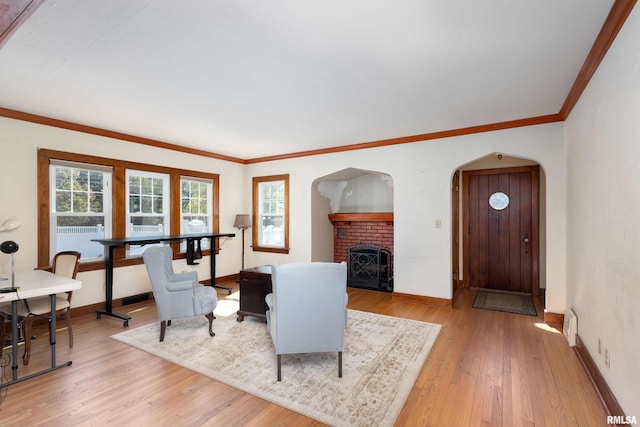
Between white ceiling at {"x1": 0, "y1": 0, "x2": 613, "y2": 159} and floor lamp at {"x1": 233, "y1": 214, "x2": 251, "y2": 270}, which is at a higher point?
white ceiling at {"x1": 0, "y1": 0, "x2": 613, "y2": 159}

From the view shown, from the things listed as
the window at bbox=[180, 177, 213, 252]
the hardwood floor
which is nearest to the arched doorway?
the hardwood floor

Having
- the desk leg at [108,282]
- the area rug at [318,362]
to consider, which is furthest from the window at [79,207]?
the area rug at [318,362]

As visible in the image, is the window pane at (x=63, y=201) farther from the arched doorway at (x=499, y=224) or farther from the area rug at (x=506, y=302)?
the area rug at (x=506, y=302)

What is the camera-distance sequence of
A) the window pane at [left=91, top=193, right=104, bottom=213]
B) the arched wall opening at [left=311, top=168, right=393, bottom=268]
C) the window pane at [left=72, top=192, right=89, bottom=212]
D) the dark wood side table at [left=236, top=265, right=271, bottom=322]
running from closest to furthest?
the dark wood side table at [left=236, top=265, right=271, bottom=322], the window pane at [left=72, top=192, right=89, bottom=212], the window pane at [left=91, top=193, right=104, bottom=213], the arched wall opening at [left=311, top=168, right=393, bottom=268]

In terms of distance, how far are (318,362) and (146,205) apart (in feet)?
12.3

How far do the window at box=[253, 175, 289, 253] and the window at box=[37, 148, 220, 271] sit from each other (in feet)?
4.19

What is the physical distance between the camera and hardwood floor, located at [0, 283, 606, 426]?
2008mm

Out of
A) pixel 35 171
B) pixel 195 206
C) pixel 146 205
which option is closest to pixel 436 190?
pixel 195 206

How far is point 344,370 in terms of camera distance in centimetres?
261

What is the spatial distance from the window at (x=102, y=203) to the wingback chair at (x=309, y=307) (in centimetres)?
328

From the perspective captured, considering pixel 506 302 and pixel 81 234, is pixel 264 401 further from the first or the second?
pixel 506 302

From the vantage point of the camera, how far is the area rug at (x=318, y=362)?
215cm

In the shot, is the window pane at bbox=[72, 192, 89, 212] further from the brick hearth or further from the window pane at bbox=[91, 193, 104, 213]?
the brick hearth

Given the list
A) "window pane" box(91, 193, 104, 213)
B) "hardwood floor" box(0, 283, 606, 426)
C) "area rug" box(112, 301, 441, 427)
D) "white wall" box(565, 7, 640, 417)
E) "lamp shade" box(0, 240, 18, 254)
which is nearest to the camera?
"white wall" box(565, 7, 640, 417)
